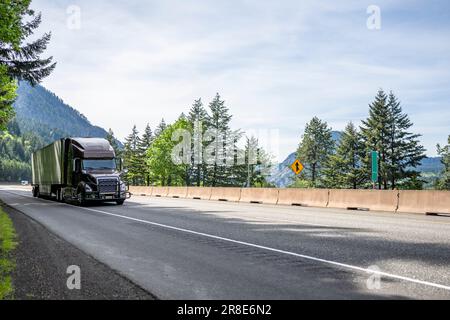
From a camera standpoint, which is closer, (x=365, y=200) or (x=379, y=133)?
(x=365, y=200)

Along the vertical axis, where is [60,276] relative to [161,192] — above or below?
above

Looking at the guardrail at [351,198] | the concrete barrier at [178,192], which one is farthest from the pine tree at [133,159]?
the guardrail at [351,198]

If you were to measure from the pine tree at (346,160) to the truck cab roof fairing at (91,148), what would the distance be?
55.5 metres

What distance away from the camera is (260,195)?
27.0m

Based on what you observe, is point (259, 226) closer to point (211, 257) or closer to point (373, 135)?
point (211, 257)

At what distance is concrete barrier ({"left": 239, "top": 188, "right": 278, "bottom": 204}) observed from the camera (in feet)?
84.7

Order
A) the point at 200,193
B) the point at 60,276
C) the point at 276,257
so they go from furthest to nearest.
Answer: the point at 200,193
the point at 276,257
the point at 60,276

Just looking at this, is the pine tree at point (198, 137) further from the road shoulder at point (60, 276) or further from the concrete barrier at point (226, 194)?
the road shoulder at point (60, 276)

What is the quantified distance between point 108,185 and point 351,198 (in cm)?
1199

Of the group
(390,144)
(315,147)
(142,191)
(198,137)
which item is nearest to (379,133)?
(390,144)

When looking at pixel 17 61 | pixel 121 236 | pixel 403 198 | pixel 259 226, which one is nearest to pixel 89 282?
pixel 121 236

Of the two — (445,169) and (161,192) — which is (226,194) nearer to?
(161,192)

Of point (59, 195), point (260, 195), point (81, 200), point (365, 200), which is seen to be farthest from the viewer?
point (260, 195)
